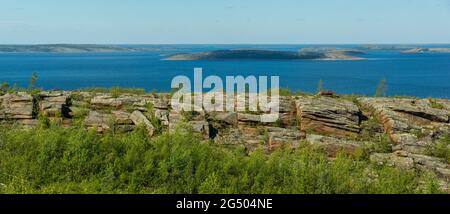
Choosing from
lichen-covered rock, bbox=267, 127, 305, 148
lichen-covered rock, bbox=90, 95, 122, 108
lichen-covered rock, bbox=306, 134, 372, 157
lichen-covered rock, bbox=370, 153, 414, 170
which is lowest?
lichen-covered rock, bbox=370, 153, 414, 170

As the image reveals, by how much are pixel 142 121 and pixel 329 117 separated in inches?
258

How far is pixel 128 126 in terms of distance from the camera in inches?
640

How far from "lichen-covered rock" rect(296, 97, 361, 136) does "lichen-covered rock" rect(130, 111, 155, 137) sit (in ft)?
17.3

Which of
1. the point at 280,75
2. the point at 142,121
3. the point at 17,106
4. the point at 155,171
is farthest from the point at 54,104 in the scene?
the point at 280,75

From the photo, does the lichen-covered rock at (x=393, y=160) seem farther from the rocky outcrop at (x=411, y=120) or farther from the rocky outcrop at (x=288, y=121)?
the rocky outcrop at (x=411, y=120)

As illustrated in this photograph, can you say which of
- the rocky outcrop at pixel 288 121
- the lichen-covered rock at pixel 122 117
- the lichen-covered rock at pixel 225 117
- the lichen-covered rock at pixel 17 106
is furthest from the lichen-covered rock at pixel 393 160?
the lichen-covered rock at pixel 17 106

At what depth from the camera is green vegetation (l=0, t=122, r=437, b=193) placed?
10.4 meters

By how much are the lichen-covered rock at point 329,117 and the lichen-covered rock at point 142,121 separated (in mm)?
5264

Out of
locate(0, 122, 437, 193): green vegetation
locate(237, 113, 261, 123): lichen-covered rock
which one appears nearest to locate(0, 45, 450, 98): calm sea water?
locate(237, 113, 261, 123): lichen-covered rock

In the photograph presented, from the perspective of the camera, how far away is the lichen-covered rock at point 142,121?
1582 cm

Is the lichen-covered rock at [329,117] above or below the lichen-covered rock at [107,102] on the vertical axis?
below

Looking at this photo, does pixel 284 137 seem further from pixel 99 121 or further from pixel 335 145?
pixel 99 121

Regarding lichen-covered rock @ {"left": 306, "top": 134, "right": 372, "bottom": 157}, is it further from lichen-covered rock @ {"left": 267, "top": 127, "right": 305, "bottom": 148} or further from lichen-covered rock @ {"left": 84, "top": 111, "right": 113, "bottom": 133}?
lichen-covered rock @ {"left": 84, "top": 111, "right": 113, "bottom": 133}
